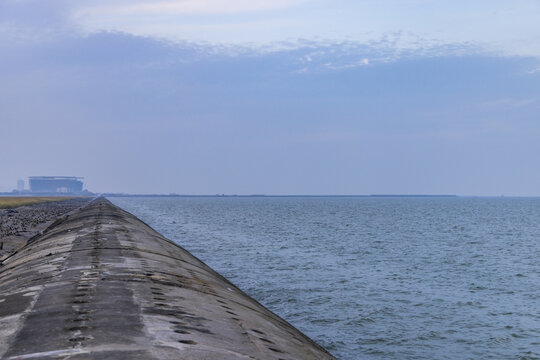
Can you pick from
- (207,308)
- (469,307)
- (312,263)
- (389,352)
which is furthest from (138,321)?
(312,263)

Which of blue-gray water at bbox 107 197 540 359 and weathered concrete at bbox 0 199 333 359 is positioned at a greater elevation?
weathered concrete at bbox 0 199 333 359

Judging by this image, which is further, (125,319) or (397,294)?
(397,294)

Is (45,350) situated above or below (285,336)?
above

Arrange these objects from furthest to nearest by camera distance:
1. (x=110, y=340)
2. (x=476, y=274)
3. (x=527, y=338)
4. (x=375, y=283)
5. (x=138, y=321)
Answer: (x=476, y=274)
(x=375, y=283)
(x=527, y=338)
(x=138, y=321)
(x=110, y=340)

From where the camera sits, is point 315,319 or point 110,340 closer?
point 110,340

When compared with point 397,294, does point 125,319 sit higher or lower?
higher

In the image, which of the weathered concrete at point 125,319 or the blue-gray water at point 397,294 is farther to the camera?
the blue-gray water at point 397,294

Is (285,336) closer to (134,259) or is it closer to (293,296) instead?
(134,259)

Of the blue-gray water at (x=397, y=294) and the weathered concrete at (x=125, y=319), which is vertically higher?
the weathered concrete at (x=125, y=319)

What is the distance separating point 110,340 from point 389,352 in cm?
1078

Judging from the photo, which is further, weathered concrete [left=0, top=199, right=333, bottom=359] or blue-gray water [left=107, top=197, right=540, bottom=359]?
blue-gray water [left=107, top=197, right=540, bottom=359]

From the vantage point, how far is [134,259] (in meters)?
14.4

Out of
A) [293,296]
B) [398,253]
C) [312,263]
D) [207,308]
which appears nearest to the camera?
[207,308]

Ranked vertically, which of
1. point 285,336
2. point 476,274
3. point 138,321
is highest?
point 138,321
